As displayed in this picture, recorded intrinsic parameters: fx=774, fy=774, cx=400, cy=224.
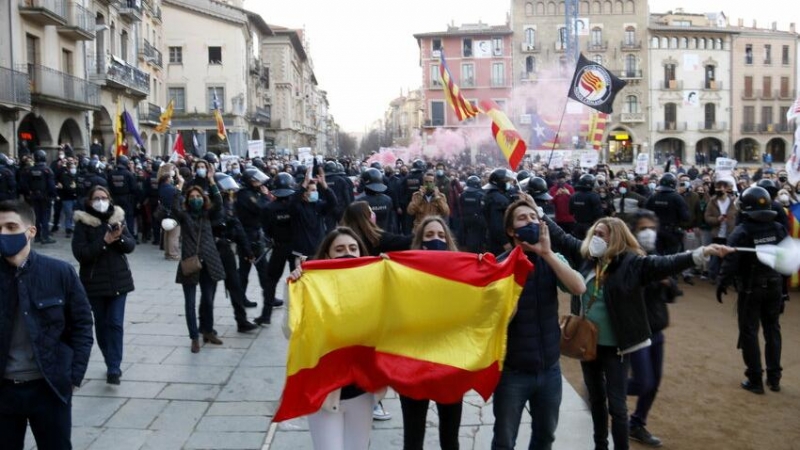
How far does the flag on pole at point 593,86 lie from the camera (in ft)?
37.3

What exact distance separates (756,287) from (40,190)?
13.6m

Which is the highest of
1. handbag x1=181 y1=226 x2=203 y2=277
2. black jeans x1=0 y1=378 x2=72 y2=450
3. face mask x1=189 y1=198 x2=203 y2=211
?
face mask x1=189 y1=198 x2=203 y2=211

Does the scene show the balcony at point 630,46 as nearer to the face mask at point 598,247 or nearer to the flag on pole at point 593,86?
the flag on pole at point 593,86

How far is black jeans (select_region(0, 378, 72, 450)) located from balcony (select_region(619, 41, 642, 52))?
6487 cm

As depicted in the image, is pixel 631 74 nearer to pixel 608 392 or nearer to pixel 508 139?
pixel 508 139

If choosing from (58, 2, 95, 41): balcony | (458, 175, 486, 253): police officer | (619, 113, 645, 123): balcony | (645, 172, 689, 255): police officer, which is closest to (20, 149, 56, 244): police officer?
(458, 175, 486, 253): police officer

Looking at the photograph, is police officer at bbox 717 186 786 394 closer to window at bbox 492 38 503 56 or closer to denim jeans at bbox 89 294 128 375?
denim jeans at bbox 89 294 128 375

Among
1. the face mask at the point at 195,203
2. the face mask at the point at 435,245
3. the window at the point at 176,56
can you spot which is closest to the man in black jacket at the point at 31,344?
the face mask at the point at 435,245

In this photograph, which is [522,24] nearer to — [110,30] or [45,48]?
[110,30]

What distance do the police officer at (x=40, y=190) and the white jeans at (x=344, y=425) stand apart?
43.6 feet

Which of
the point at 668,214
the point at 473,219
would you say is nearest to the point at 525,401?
the point at 668,214

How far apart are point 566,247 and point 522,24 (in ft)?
199

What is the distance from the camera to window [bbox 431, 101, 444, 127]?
213ft

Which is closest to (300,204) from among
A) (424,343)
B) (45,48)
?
(424,343)
